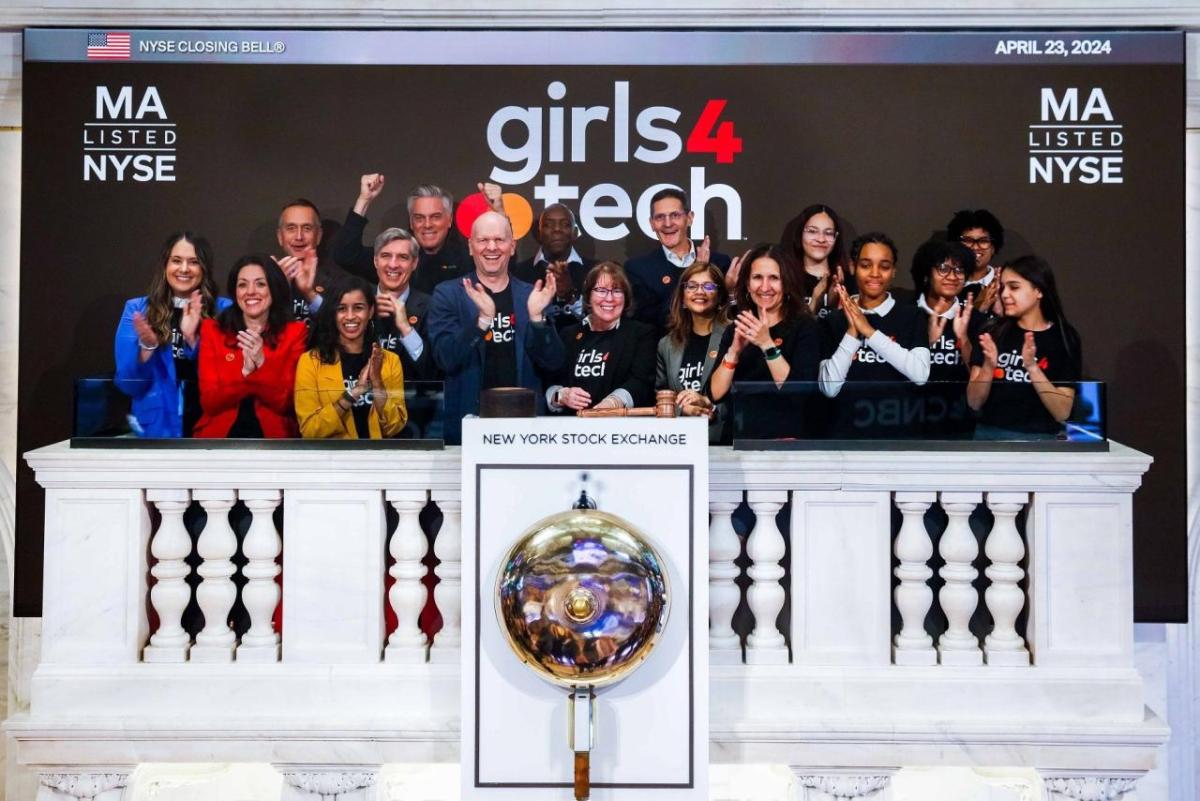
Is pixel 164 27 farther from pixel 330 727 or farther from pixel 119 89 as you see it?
pixel 330 727

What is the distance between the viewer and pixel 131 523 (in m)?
3.35

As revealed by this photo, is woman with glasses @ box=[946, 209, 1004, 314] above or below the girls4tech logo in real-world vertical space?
below

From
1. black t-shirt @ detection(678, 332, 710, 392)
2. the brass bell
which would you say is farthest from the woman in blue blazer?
the brass bell

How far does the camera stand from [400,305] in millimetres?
4512

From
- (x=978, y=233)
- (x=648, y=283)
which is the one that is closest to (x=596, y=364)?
(x=648, y=283)

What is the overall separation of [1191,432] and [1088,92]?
1.43 meters

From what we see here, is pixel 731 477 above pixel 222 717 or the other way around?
above

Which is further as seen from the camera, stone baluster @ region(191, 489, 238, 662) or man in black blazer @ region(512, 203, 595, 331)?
man in black blazer @ region(512, 203, 595, 331)

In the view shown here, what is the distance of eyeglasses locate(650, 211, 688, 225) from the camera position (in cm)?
449

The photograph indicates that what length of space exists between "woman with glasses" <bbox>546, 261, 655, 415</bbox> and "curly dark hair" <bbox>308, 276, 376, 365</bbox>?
2.57 ft

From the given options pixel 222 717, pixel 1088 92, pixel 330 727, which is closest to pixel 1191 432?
pixel 1088 92

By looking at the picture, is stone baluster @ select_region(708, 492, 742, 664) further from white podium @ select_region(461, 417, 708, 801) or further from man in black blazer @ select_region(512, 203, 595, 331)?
man in black blazer @ select_region(512, 203, 595, 331)

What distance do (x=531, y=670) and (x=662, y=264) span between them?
1.98 metres

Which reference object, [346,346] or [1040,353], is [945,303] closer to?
[1040,353]
